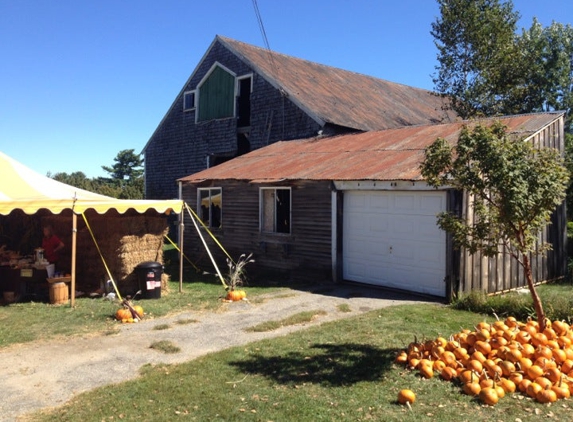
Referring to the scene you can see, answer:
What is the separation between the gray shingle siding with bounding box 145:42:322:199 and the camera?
813 inches

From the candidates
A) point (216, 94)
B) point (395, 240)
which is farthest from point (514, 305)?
point (216, 94)

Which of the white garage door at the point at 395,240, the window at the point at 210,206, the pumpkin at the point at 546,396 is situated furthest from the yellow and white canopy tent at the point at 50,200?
the pumpkin at the point at 546,396

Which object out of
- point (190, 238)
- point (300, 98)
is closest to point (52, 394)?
point (190, 238)

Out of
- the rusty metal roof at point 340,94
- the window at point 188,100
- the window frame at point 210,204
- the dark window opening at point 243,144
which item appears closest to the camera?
the window frame at point 210,204

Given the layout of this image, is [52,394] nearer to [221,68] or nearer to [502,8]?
[221,68]

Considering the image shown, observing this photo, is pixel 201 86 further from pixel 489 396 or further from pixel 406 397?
pixel 489 396

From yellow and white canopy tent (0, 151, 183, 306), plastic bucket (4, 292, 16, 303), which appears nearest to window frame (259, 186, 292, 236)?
yellow and white canopy tent (0, 151, 183, 306)

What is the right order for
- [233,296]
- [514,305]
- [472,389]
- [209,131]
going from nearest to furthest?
[472,389] < [514,305] < [233,296] < [209,131]

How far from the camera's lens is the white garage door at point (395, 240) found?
1126 cm

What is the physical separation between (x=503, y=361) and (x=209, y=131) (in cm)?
1961

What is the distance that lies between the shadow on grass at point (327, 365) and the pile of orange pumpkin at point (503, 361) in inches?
15.3

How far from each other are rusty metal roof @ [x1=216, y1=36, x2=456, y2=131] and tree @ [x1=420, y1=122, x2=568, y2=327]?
42.5 feet

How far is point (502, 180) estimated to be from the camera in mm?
5766

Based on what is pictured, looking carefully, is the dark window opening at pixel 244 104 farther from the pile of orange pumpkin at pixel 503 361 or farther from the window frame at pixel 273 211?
the pile of orange pumpkin at pixel 503 361
